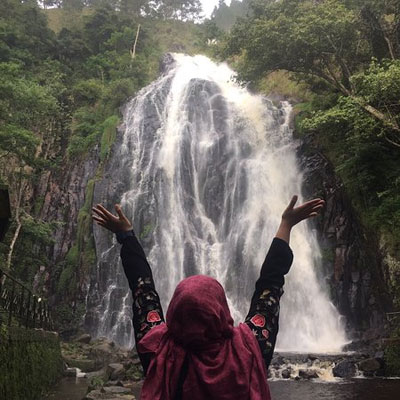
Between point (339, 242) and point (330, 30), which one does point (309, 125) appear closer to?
point (330, 30)

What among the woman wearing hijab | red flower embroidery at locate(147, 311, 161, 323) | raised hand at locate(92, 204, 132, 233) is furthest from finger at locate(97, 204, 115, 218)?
the woman wearing hijab

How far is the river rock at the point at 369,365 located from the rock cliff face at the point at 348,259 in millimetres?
2874

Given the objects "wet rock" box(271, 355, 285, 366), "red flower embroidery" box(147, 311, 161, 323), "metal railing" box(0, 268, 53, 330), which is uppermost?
"metal railing" box(0, 268, 53, 330)

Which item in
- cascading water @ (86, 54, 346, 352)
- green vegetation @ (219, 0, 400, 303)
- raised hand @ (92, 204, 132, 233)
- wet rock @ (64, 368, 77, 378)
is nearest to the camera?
raised hand @ (92, 204, 132, 233)

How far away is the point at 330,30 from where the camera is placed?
50.4 ft

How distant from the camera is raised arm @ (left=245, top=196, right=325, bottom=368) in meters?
1.83

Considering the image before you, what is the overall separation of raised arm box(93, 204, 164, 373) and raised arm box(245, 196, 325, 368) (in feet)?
1.41

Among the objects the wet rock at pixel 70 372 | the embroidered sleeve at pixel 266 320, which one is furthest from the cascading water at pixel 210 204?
the embroidered sleeve at pixel 266 320

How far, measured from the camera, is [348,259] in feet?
52.9

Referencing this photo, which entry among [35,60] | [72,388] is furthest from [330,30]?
[35,60]

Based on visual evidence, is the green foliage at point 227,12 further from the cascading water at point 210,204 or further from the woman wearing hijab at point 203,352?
the woman wearing hijab at point 203,352

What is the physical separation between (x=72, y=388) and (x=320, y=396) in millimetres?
6014

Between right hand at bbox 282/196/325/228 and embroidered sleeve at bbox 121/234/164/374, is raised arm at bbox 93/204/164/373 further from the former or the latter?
right hand at bbox 282/196/325/228

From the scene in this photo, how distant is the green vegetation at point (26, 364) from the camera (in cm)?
671
